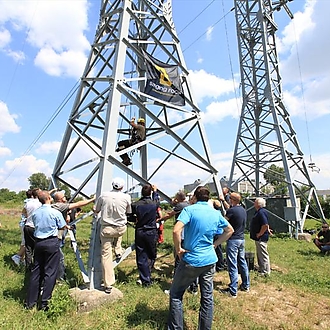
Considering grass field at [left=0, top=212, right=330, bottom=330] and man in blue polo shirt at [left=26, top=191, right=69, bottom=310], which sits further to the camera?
man in blue polo shirt at [left=26, top=191, right=69, bottom=310]

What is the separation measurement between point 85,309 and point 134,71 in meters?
6.14

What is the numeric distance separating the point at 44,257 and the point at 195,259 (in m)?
2.21

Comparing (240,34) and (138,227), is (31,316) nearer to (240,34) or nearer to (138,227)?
(138,227)

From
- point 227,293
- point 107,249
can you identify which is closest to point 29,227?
point 107,249

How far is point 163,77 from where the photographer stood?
702cm

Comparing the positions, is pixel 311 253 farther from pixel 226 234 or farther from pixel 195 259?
pixel 195 259

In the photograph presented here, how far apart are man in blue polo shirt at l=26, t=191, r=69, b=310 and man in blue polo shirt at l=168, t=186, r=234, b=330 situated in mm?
1817

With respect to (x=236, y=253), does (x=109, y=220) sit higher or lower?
higher

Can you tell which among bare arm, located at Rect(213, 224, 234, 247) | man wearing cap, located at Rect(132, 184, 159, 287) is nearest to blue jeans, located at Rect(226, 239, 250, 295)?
man wearing cap, located at Rect(132, 184, 159, 287)

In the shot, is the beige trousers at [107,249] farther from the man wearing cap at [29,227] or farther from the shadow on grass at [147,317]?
the man wearing cap at [29,227]

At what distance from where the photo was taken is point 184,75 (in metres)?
7.70

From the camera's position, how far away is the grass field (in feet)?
13.2

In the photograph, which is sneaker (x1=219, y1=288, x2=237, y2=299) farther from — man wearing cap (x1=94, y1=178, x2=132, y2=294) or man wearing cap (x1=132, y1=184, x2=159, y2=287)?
man wearing cap (x1=94, y1=178, x2=132, y2=294)

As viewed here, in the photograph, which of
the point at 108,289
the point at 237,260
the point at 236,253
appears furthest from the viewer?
the point at 237,260
